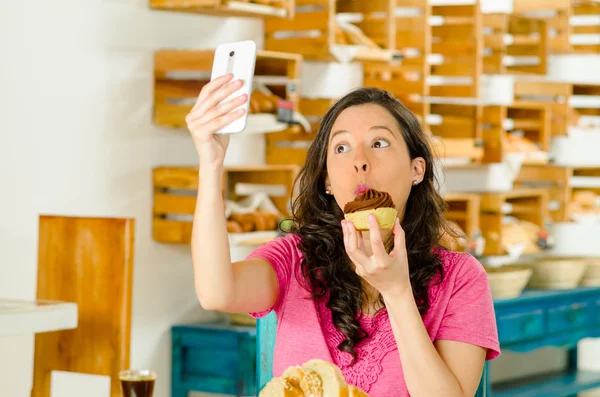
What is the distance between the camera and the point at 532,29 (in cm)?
555

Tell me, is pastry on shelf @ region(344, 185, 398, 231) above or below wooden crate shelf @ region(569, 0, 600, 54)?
below

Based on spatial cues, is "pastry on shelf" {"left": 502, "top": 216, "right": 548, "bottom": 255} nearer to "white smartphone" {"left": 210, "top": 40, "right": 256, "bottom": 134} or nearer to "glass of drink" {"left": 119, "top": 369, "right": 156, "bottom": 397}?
"glass of drink" {"left": 119, "top": 369, "right": 156, "bottom": 397}

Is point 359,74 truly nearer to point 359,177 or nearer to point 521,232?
point 521,232

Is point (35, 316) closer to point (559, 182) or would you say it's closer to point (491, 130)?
point (491, 130)

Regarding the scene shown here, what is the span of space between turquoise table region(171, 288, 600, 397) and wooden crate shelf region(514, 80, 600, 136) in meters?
0.96

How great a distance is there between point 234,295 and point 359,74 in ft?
10.1

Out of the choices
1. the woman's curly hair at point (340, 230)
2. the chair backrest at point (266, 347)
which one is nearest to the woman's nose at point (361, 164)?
the woman's curly hair at point (340, 230)

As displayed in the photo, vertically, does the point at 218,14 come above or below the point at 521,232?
above

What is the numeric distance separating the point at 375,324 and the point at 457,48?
3274 mm

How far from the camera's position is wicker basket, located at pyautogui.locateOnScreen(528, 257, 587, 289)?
5301 mm

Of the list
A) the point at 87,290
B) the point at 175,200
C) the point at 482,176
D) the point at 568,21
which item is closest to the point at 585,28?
the point at 568,21

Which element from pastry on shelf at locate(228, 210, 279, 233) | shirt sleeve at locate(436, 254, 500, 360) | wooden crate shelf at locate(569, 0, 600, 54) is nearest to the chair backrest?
shirt sleeve at locate(436, 254, 500, 360)

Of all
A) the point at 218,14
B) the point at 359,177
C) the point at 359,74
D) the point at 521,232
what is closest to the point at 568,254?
the point at 521,232

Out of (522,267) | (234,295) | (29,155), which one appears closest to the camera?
(234,295)
